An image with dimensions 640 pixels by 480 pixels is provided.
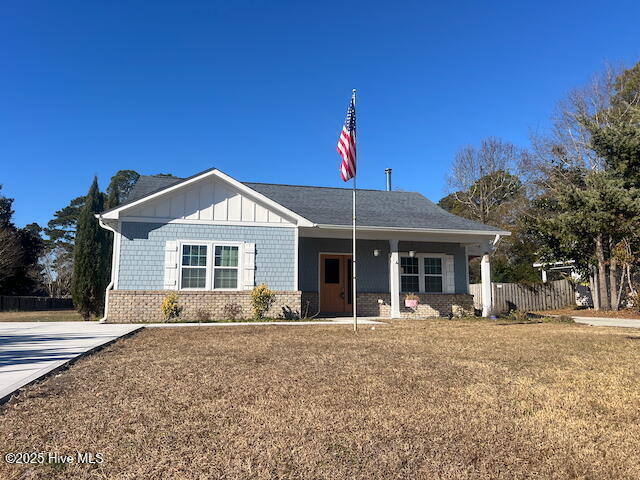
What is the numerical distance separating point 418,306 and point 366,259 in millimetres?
2459

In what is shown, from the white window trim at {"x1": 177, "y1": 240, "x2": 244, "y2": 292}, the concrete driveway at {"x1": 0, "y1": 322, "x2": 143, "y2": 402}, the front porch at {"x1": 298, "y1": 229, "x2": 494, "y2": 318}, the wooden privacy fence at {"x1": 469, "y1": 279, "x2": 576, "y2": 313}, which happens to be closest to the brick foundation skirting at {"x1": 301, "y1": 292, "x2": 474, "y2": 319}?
the front porch at {"x1": 298, "y1": 229, "x2": 494, "y2": 318}

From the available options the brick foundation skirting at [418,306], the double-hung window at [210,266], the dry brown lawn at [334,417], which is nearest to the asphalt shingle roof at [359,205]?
the double-hung window at [210,266]

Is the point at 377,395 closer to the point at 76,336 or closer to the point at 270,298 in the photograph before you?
the point at 76,336

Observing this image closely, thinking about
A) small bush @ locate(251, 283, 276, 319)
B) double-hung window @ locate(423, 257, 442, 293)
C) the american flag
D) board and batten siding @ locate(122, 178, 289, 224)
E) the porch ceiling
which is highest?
the american flag

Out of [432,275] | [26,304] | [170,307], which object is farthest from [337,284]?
[26,304]

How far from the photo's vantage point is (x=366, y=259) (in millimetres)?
14922

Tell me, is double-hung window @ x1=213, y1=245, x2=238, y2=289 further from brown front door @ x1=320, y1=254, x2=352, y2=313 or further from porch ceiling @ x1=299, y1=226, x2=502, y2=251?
brown front door @ x1=320, y1=254, x2=352, y2=313

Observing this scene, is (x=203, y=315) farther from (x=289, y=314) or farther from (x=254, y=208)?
(x=254, y=208)

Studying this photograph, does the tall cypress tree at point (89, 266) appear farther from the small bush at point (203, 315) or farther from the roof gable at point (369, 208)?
the roof gable at point (369, 208)

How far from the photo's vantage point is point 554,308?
20.3m

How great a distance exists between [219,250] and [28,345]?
6.29m

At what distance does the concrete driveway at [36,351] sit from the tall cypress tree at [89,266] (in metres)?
5.88

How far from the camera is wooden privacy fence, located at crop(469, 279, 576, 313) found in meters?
19.4

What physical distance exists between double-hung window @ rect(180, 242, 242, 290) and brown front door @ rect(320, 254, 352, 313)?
11.4 ft
